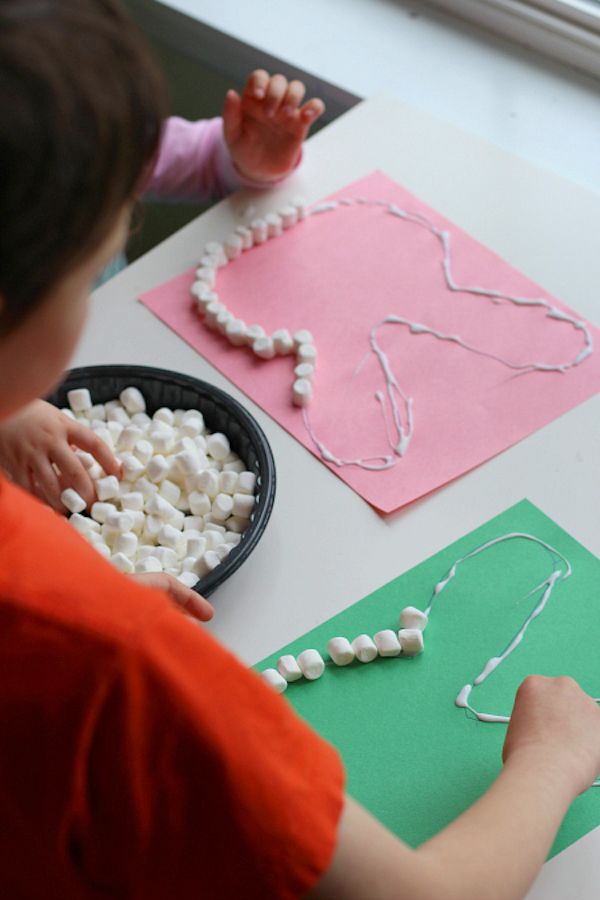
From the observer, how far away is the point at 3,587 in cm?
47


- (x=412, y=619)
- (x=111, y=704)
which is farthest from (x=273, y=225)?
(x=111, y=704)

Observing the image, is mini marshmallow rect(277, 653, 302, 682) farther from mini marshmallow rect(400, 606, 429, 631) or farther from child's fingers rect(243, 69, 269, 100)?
child's fingers rect(243, 69, 269, 100)

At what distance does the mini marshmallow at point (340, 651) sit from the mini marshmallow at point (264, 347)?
0.95 feet

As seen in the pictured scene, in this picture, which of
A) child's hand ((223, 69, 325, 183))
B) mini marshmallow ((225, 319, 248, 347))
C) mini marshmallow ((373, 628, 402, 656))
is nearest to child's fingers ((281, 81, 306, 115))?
child's hand ((223, 69, 325, 183))

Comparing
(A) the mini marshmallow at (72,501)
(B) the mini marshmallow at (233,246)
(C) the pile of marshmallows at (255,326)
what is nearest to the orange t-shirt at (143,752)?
(A) the mini marshmallow at (72,501)

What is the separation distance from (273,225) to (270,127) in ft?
0.39

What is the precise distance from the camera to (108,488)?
84 centimetres

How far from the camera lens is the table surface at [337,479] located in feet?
2.54

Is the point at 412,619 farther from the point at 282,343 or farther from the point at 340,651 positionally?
the point at 282,343

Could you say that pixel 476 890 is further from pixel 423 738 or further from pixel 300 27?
pixel 300 27

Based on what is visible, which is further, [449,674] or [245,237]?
[245,237]

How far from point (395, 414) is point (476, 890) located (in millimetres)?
405

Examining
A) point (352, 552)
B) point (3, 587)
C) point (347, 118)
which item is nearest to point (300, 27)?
point (347, 118)

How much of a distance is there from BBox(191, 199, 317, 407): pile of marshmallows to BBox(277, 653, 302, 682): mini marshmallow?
0.79 feet
